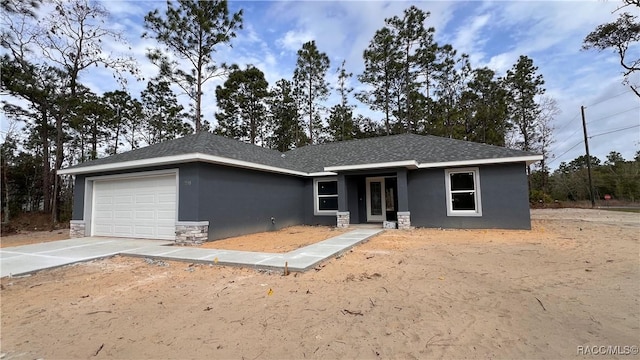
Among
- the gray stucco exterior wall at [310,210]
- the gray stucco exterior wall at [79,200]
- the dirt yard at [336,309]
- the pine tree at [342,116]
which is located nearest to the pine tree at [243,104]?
the pine tree at [342,116]

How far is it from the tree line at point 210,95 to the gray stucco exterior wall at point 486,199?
1325 centimetres

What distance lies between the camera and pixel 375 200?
13.2m

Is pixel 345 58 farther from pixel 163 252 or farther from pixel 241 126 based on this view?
pixel 163 252

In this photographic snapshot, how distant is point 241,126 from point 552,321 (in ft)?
82.7

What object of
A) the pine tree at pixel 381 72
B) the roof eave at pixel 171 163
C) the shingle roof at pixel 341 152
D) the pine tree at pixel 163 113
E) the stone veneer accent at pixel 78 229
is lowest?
the stone veneer accent at pixel 78 229

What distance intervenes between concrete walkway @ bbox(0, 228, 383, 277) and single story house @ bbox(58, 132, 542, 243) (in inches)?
58.9

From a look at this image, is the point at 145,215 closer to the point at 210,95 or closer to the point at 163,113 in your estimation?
the point at 210,95

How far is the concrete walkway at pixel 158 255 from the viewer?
5246 millimetres

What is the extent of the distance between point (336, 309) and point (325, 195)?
1025cm

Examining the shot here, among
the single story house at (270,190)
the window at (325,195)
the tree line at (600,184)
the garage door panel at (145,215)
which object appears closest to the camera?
the single story house at (270,190)

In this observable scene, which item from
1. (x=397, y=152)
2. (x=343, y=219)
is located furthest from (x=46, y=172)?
(x=397, y=152)

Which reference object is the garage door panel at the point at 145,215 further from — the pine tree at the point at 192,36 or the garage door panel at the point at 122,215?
the pine tree at the point at 192,36

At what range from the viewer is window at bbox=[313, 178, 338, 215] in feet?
43.5

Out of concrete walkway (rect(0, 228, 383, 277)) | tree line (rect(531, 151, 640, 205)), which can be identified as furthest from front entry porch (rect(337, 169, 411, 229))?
tree line (rect(531, 151, 640, 205))
